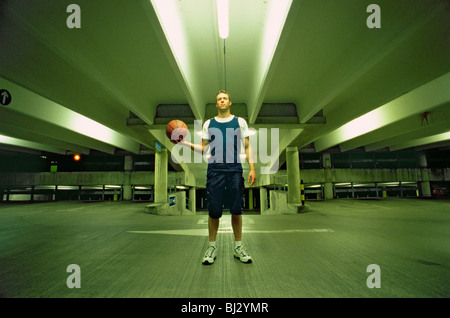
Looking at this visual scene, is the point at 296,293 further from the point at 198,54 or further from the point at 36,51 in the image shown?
the point at 36,51

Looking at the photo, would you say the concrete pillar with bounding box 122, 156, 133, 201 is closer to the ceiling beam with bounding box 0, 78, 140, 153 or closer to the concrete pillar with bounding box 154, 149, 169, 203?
the concrete pillar with bounding box 154, 149, 169, 203

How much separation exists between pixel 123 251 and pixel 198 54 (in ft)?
14.5

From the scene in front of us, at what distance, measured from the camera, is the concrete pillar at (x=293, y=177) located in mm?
11399

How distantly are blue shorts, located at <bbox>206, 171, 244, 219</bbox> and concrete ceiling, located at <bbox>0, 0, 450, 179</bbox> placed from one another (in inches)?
90.9

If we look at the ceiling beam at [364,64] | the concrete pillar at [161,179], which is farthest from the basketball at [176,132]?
the concrete pillar at [161,179]

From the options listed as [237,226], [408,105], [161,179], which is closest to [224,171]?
[237,226]

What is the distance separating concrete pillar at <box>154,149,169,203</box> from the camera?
12.7 metres

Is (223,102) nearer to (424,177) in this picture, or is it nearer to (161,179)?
(161,179)

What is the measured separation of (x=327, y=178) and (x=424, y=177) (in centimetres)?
767

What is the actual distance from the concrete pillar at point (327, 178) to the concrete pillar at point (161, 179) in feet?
41.1

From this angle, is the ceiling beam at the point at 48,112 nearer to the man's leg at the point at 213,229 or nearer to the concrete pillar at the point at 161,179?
the concrete pillar at the point at 161,179

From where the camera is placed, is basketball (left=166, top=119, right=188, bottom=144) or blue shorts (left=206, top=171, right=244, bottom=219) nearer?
blue shorts (left=206, top=171, right=244, bottom=219)

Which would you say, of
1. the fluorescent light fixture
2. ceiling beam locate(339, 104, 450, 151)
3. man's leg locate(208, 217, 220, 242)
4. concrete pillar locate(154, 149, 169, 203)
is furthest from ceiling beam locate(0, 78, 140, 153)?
ceiling beam locate(339, 104, 450, 151)

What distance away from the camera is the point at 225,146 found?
2469mm
